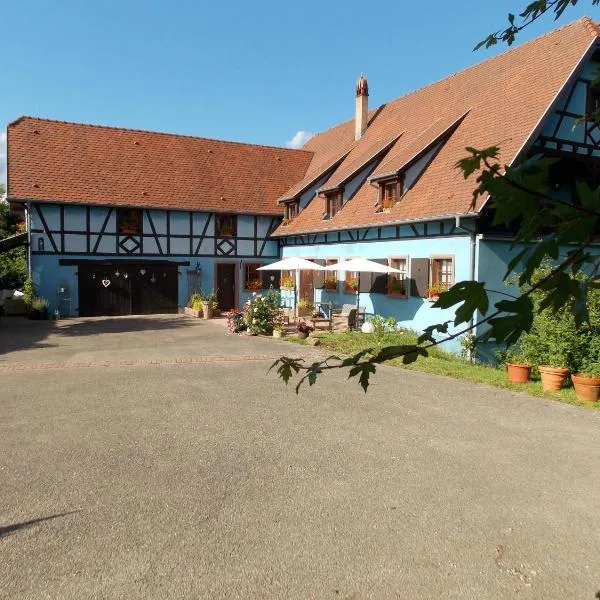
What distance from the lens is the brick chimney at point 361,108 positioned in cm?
2208

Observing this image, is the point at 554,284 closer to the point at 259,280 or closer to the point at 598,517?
the point at 598,517

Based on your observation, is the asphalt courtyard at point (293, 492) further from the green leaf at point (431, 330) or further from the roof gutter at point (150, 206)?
the roof gutter at point (150, 206)

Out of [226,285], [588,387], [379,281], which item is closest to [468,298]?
[588,387]

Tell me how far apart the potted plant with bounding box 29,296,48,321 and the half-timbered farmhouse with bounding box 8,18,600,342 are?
0.86m

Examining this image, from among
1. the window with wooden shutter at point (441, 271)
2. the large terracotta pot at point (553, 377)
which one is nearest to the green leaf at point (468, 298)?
the large terracotta pot at point (553, 377)

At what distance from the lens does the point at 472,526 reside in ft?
14.2

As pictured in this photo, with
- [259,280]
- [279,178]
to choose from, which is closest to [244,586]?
[259,280]

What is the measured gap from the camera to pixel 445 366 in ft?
37.0

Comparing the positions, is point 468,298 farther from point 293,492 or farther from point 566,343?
point 566,343

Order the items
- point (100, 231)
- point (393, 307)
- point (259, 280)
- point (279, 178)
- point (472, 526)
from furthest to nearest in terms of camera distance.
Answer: point (279, 178) → point (259, 280) → point (100, 231) → point (393, 307) → point (472, 526)

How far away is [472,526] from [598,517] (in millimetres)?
1185

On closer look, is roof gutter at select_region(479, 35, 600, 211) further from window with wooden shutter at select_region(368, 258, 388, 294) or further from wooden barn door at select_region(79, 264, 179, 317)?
wooden barn door at select_region(79, 264, 179, 317)

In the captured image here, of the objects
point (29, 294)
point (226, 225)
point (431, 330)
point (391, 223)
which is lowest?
point (29, 294)

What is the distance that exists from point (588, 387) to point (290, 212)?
53.9 ft
